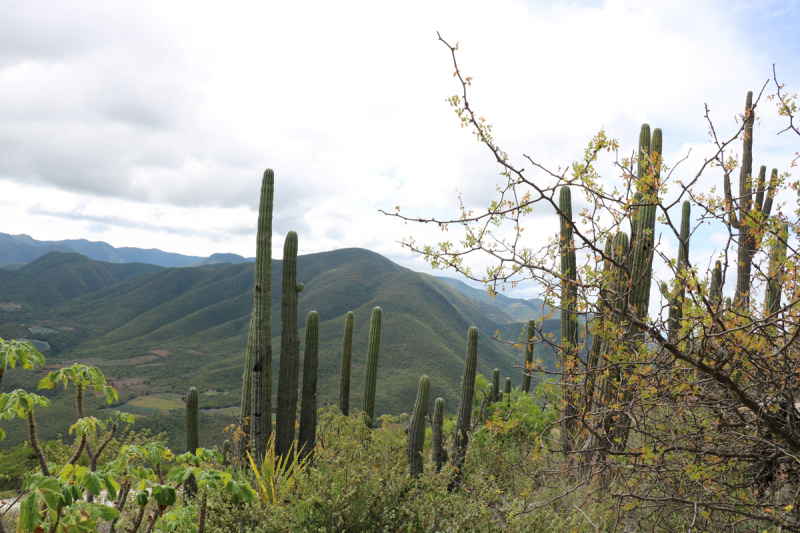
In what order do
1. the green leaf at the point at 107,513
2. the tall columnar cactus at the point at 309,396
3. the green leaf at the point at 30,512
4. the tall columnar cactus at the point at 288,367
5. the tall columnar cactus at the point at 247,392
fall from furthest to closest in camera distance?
the tall columnar cactus at the point at 309,396 < the tall columnar cactus at the point at 288,367 < the tall columnar cactus at the point at 247,392 < the green leaf at the point at 107,513 < the green leaf at the point at 30,512

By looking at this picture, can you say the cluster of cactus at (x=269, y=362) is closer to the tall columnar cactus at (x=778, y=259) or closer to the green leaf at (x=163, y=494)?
the green leaf at (x=163, y=494)

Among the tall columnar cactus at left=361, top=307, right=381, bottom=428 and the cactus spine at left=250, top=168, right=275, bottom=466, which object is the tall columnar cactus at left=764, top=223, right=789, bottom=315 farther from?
the tall columnar cactus at left=361, top=307, right=381, bottom=428

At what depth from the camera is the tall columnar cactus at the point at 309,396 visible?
8.91m

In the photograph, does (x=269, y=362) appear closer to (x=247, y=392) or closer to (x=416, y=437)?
(x=247, y=392)

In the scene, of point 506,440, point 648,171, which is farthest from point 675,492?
point 506,440

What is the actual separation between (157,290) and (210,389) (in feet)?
235

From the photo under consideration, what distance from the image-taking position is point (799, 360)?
236 cm

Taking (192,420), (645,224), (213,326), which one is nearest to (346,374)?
(192,420)

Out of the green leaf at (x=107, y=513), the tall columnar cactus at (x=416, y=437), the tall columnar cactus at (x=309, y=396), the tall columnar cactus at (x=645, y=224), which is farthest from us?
the tall columnar cactus at (x=309, y=396)

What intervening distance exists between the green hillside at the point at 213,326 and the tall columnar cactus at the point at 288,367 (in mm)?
31590

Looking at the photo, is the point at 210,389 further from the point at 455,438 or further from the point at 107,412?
the point at 455,438

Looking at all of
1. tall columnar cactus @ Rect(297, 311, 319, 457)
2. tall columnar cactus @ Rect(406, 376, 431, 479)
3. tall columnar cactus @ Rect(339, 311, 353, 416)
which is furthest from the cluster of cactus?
tall columnar cactus @ Rect(406, 376, 431, 479)

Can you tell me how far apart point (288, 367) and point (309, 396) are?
1087 millimetres

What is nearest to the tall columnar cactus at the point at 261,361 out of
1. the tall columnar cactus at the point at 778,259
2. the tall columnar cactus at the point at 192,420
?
the tall columnar cactus at the point at 192,420
